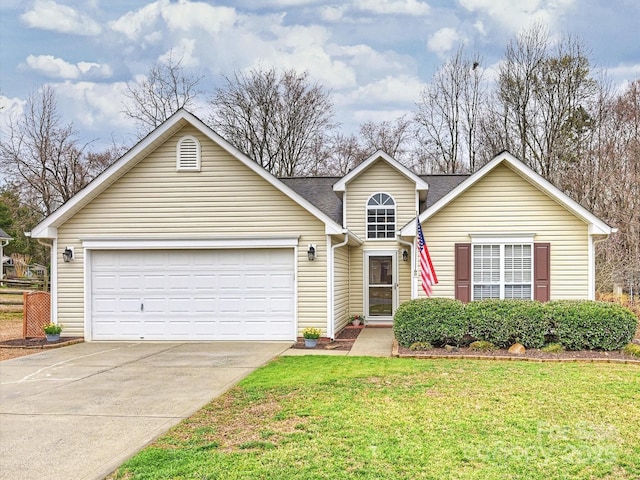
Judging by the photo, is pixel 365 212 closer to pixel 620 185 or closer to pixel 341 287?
pixel 341 287

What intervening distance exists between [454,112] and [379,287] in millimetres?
16397

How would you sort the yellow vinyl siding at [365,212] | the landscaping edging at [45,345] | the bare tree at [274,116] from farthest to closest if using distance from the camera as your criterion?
the bare tree at [274,116] < the yellow vinyl siding at [365,212] < the landscaping edging at [45,345]

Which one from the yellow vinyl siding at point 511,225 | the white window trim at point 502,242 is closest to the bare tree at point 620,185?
the yellow vinyl siding at point 511,225

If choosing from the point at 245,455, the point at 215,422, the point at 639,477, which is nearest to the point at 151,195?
the point at 215,422

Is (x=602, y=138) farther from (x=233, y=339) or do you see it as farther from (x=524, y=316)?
(x=233, y=339)

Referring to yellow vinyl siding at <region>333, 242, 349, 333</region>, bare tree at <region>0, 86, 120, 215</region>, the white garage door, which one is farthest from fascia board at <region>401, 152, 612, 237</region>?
bare tree at <region>0, 86, 120, 215</region>

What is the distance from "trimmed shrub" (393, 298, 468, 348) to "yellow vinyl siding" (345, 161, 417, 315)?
16.6 ft

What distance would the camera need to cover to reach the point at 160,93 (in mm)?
31359

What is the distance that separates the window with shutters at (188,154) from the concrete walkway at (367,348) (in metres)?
A: 5.10

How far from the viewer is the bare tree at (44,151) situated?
27438mm

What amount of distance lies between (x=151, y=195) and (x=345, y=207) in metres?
5.88

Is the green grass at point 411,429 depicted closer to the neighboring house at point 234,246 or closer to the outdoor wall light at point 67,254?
the neighboring house at point 234,246

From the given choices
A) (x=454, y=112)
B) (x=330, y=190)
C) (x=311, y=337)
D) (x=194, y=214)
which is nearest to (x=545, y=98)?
(x=454, y=112)

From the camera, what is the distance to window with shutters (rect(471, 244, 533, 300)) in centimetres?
1320
